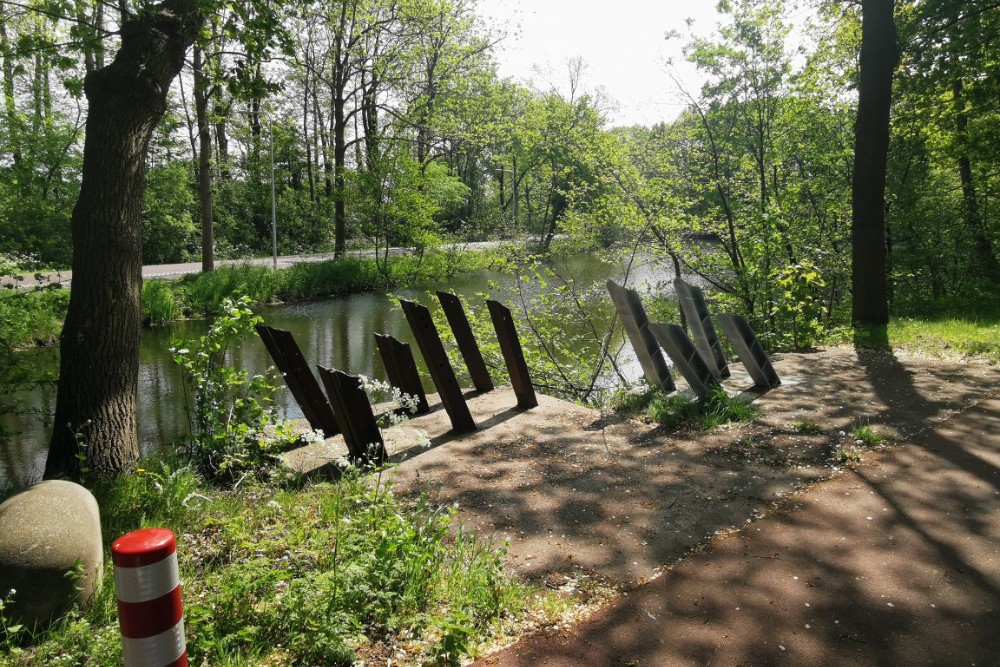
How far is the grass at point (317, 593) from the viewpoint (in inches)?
107

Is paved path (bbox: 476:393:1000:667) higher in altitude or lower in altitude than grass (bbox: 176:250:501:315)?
lower

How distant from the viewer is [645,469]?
4938 mm

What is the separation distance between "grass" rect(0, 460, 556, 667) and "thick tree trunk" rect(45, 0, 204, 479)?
79 cm

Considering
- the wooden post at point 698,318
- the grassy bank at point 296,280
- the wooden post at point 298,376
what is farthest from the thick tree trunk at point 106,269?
the grassy bank at point 296,280

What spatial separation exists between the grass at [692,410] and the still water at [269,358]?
7.87 ft

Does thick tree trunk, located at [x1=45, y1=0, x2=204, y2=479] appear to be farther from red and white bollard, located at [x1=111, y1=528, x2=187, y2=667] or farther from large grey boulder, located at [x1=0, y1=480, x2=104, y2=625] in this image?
red and white bollard, located at [x1=111, y1=528, x2=187, y2=667]

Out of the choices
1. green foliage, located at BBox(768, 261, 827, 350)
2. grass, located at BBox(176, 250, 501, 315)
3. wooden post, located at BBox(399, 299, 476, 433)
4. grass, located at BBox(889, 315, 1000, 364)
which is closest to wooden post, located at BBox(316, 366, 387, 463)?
wooden post, located at BBox(399, 299, 476, 433)

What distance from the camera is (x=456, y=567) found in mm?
3375

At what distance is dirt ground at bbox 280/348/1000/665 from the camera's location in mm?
3676

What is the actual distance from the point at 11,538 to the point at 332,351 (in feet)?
40.4

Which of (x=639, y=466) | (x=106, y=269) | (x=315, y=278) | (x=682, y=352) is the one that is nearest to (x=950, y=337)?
(x=682, y=352)

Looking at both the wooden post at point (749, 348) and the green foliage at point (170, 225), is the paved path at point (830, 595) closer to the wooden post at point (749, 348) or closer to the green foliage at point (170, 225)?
the wooden post at point (749, 348)

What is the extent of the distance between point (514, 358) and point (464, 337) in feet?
1.83

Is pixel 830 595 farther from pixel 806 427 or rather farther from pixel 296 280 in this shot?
pixel 296 280
